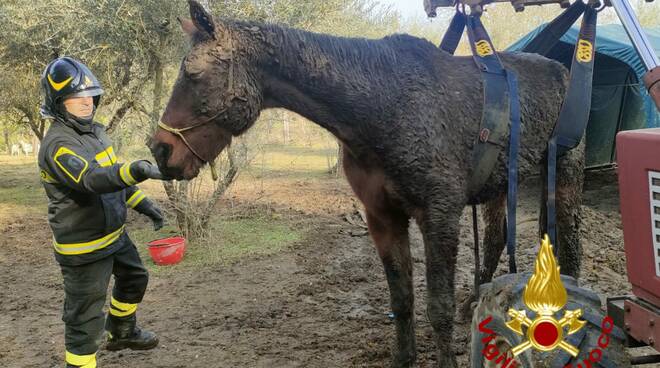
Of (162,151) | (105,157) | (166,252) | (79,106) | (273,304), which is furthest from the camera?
(166,252)

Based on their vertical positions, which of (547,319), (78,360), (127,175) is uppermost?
(127,175)

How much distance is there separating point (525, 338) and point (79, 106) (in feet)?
9.01

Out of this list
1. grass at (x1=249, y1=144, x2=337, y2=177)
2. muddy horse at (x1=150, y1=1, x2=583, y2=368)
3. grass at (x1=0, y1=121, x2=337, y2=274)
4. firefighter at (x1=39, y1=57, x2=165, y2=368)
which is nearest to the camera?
muddy horse at (x1=150, y1=1, x2=583, y2=368)

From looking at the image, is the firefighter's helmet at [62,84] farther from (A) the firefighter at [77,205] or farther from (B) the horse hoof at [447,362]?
(B) the horse hoof at [447,362]

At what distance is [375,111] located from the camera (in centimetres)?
265

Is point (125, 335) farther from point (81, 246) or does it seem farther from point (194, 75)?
point (194, 75)

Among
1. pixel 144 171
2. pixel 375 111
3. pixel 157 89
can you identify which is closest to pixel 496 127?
pixel 375 111

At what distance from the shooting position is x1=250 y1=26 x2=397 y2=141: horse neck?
2.54m

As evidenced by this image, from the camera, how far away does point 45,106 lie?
3033mm

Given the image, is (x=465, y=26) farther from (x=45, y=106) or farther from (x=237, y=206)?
(x=237, y=206)

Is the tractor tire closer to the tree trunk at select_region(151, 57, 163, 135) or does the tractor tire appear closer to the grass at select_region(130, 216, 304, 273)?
the grass at select_region(130, 216, 304, 273)

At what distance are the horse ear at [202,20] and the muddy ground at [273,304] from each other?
247cm

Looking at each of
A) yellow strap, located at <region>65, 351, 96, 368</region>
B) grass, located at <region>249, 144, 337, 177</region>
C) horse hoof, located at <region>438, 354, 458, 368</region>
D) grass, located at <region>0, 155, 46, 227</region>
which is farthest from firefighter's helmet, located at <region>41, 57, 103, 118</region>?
grass, located at <region>249, 144, 337, 177</region>

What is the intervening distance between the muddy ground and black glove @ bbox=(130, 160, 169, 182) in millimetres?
1801
